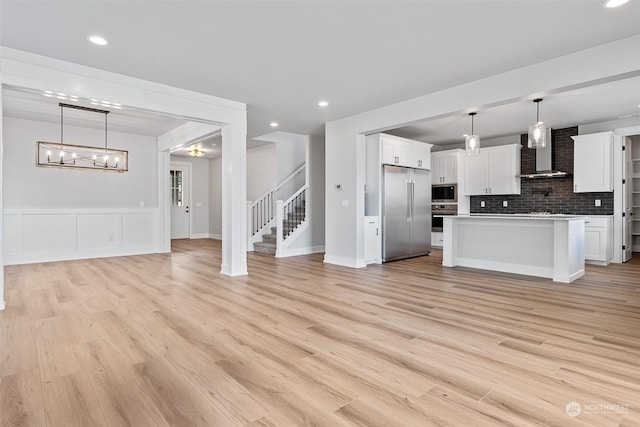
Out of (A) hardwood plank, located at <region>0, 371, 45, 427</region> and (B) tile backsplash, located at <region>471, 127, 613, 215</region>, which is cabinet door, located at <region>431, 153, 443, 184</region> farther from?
(A) hardwood plank, located at <region>0, 371, 45, 427</region>

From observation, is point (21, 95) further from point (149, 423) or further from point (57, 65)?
point (149, 423)

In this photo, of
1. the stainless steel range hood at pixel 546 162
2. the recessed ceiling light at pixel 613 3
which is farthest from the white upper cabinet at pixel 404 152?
the recessed ceiling light at pixel 613 3

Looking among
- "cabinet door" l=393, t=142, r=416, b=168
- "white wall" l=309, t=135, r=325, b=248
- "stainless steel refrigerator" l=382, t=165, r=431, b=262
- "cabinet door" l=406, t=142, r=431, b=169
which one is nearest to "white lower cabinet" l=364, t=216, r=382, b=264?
"stainless steel refrigerator" l=382, t=165, r=431, b=262

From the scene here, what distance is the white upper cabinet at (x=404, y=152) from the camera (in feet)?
20.6

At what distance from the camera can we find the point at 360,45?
3332 millimetres

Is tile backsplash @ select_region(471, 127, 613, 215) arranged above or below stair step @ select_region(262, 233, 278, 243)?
above

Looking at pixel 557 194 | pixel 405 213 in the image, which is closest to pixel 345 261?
pixel 405 213

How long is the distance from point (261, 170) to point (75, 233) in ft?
15.0

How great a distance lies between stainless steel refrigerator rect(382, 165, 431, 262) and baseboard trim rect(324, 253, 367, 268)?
671mm

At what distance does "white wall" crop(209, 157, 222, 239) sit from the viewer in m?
10.8

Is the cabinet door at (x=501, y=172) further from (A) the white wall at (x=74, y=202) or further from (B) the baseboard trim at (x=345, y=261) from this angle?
(A) the white wall at (x=74, y=202)

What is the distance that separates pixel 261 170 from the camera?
31.1ft

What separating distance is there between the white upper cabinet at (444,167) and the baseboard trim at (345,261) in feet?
11.9

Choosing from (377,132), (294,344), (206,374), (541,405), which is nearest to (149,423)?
(206,374)
